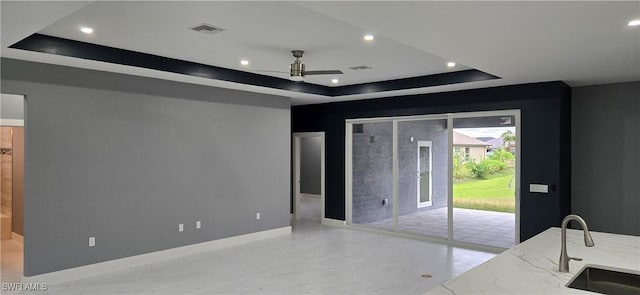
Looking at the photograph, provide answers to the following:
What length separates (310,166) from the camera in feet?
42.6

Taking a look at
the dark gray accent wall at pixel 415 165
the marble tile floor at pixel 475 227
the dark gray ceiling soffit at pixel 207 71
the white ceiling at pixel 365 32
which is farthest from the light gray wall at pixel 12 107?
the marble tile floor at pixel 475 227

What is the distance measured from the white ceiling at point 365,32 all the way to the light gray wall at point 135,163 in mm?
387

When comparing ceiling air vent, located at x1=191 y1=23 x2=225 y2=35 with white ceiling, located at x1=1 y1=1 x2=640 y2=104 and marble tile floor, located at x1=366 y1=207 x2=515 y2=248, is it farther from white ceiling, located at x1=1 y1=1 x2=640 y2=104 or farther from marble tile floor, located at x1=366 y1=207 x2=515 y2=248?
marble tile floor, located at x1=366 y1=207 x2=515 y2=248

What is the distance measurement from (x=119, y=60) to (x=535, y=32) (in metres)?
4.17

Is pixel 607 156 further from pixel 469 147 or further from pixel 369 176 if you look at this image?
pixel 369 176

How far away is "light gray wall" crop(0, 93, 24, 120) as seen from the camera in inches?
224

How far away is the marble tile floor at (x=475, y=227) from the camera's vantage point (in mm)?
6316

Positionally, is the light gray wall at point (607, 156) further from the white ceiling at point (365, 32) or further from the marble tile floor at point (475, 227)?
the marble tile floor at point (475, 227)

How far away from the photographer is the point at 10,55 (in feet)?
13.9

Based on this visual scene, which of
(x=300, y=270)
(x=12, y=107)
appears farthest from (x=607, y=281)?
(x=12, y=107)

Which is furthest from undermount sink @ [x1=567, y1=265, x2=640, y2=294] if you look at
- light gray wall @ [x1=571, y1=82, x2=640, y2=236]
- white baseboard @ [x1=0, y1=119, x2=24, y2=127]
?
white baseboard @ [x1=0, y1=119, x2=24, y2=127]

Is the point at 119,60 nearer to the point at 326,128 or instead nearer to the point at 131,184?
the point at 131,184

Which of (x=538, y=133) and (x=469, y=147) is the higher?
(x=538, y=133)

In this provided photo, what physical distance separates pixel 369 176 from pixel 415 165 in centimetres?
91
